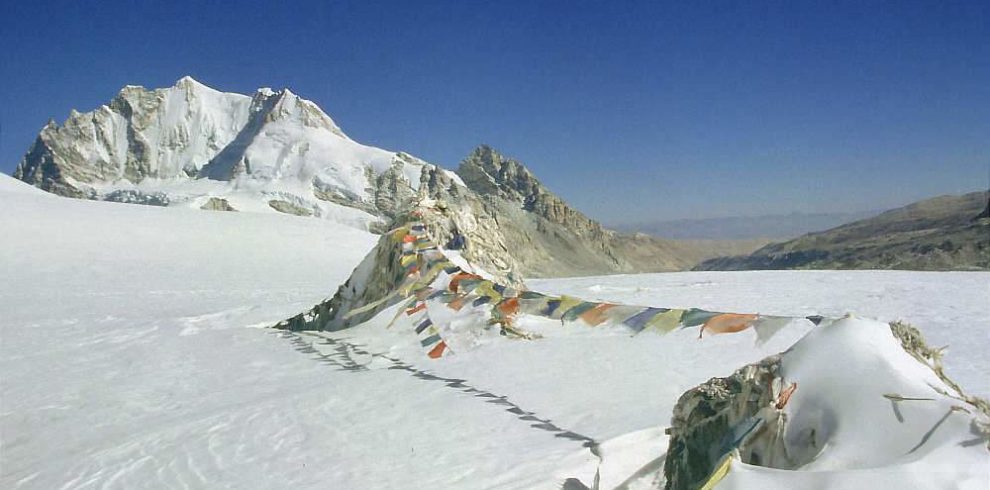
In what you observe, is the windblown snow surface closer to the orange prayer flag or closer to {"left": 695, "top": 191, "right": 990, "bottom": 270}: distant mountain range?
the orange prayer flag

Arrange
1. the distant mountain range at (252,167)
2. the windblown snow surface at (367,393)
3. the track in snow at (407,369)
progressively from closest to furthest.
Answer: the windblown snow surface at (367,393)
the track in snow at (407,369)
the distant mountain range at (252,167)

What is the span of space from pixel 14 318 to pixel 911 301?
10328mm

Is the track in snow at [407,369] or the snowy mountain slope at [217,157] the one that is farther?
the snowy mountain slope at [217,157]

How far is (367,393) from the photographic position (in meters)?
4.96

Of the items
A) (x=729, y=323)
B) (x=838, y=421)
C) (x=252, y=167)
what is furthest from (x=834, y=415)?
(x=252, y=167)

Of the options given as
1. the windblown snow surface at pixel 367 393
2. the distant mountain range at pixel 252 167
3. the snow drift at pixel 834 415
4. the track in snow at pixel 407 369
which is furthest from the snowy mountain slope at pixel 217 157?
the snow drift at pixel 834 415

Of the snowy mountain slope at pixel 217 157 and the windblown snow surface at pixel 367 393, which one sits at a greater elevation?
the snowy mountain slope at pixel 217 157

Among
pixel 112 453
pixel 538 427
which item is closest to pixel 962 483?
pixel 538 427

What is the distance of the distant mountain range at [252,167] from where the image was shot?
11725 cm

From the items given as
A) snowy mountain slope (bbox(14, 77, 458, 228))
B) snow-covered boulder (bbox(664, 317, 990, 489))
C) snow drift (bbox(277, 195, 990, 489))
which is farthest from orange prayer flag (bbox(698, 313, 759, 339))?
snowy mountain slope (bbox(14, 77, 458, 228))

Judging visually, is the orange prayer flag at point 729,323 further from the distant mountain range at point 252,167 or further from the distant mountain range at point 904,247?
the distant mountain range at point 252,167

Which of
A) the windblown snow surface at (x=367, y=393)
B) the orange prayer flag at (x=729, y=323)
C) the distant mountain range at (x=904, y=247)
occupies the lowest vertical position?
the windblown snow surface at (x=367, y=393)

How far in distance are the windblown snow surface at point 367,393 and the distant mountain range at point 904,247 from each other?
5011 centimetres

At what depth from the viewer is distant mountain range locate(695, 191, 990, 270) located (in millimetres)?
57094
